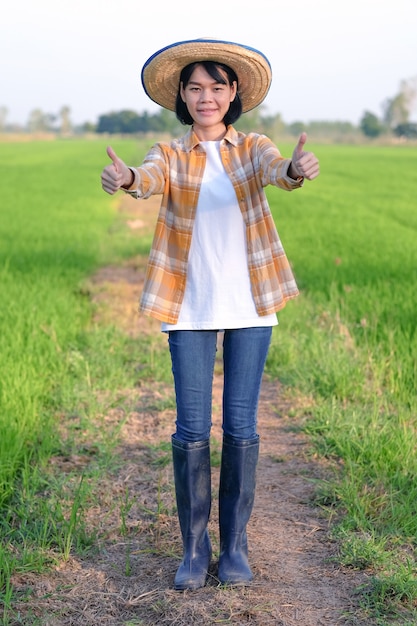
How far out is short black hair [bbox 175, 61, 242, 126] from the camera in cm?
264

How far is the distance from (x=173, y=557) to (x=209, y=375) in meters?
0.75

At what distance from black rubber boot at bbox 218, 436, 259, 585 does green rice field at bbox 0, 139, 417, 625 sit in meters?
0.38

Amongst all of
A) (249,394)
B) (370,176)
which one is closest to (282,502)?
(249,394)

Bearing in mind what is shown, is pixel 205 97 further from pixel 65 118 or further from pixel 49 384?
pixel 65 118

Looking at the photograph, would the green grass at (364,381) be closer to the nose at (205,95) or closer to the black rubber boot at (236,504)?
the black rubber boot at (236,504)

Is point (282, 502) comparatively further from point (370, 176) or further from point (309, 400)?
point (370, 176)

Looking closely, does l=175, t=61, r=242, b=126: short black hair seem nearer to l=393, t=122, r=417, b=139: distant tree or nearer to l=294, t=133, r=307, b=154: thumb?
l=294, t=133, r=307, b=154: thumb

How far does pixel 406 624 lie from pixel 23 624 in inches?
44.4

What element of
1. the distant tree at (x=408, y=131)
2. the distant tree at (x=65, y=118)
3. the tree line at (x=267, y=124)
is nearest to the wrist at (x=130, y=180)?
the tree line at (x=267, y=124)

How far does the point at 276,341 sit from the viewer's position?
5.82 meters

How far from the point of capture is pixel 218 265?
2637 millimetres

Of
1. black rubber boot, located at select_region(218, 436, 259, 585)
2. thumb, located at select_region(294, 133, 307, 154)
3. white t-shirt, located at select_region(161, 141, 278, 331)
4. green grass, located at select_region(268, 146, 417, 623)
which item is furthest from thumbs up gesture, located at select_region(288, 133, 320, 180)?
green grass, located at select_region(268, 146, 417, 623)

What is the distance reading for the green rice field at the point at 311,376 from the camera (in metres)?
3.04

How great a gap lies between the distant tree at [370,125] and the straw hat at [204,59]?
114953 mm
